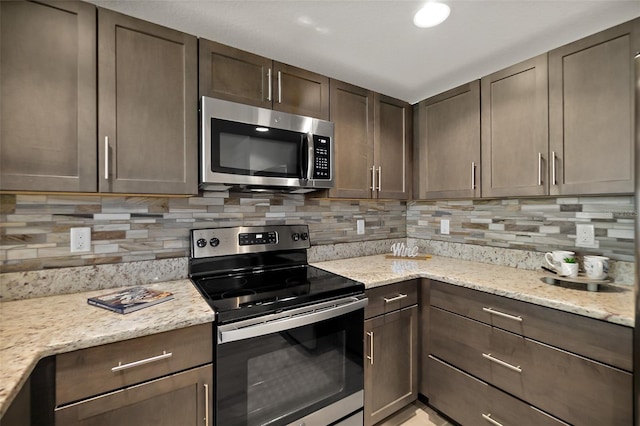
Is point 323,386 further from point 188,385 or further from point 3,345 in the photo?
point 3,345

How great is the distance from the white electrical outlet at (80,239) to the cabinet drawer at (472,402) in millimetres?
2065

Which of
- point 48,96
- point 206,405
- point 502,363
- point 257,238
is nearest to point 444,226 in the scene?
point 502,363

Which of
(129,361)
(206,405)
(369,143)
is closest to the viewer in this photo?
(129,361)

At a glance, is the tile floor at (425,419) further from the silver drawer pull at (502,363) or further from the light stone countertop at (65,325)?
the light stone countertop at (65,325)

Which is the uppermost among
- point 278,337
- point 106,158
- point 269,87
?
point 269,87

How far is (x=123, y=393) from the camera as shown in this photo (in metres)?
1.02

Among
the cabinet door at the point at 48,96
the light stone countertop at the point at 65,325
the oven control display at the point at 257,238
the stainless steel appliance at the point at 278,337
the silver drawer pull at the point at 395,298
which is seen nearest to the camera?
the light stone countertop at the point at 65,325

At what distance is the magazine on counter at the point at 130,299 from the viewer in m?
1.18

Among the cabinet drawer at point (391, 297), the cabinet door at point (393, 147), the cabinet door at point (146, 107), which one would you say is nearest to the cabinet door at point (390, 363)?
the cabinet drawer at point (391, 297)

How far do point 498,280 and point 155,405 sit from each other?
176 centimetres

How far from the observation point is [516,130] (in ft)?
5.82

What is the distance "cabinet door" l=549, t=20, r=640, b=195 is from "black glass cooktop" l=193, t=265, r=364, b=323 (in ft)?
4.23

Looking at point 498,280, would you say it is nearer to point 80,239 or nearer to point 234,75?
point 234,75

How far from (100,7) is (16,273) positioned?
4.05ft
